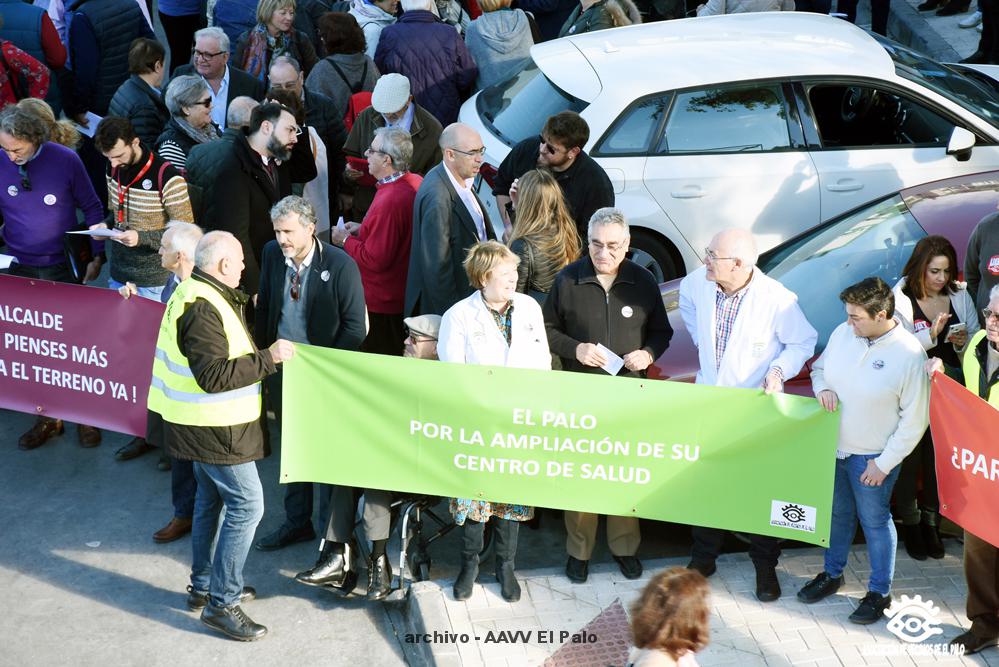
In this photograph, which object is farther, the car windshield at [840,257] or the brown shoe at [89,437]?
the brown shoe at [89,437]

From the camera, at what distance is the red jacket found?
764 centimetres

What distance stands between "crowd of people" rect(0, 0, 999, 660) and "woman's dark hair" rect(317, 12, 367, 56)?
0.93 m

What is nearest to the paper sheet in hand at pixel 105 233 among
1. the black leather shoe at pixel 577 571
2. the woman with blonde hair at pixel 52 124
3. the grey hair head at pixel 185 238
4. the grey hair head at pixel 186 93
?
the woman with blonde hair at pixel 52 124

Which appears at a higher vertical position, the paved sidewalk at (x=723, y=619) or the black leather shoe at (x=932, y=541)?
the black leather shoe at (x=932, y=541)

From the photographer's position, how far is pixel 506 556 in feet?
21.4

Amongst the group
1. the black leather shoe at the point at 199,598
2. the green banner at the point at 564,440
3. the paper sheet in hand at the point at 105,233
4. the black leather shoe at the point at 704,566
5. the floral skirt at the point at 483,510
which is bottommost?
the black leather shoe at the point at 199,598

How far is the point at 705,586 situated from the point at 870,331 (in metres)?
1.91

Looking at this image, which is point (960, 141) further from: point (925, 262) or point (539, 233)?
point (539, 233)

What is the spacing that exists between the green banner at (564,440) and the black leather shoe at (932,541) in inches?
37.0

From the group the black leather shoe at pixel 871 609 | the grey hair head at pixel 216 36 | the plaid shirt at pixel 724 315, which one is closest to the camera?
the black leather shoe at pixel 871 609

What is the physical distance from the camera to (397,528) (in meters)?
6.82

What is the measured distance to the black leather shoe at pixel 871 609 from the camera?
6.21 m

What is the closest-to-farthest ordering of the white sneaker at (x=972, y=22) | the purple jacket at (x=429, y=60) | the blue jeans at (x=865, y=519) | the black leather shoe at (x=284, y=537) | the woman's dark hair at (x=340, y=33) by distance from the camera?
the blue jeans at (x=865, y=519), the black leather shoe at (x=284, y=537), the woman's dark hair at (x=340, y=33), the purple jacket at (x=429, y=60), the white sneaker at (x=972, y=22)

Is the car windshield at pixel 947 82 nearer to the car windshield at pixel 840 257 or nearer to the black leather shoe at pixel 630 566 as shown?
the car windshield at pixel 840 257
